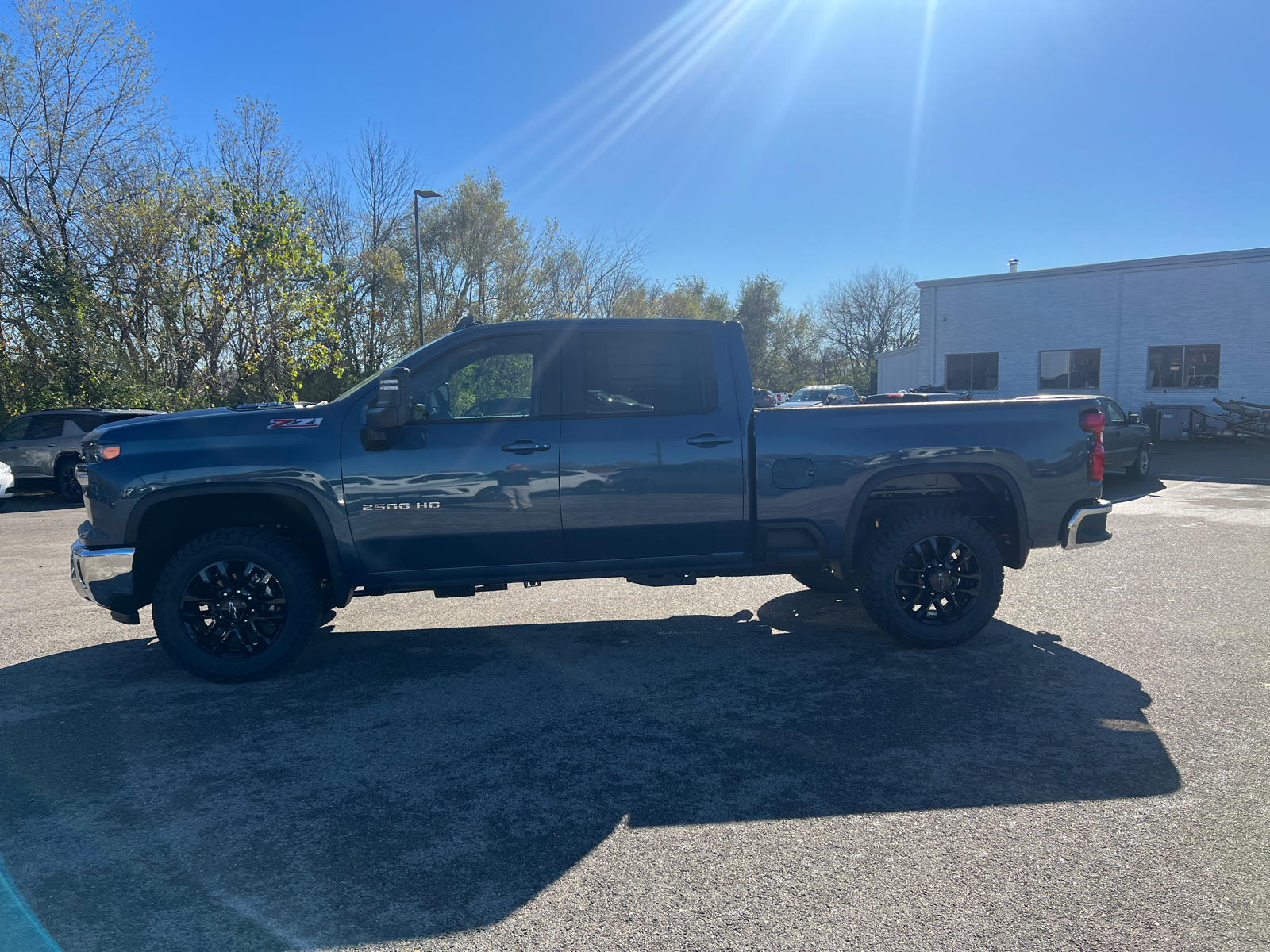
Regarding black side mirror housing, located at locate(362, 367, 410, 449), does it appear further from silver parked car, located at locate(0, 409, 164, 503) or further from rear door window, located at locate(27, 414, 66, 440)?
rear door window, located at locate(27, 414, 66, 440)

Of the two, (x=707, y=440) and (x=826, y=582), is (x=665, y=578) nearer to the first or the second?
(x=707, y=440)

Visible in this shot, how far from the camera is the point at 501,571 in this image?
4.95 metres

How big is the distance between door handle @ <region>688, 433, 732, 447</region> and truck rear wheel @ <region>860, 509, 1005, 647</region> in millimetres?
1225

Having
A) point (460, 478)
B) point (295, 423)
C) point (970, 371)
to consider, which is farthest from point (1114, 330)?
point (295, 423)

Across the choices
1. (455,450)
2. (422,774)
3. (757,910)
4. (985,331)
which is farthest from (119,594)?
(985,331)

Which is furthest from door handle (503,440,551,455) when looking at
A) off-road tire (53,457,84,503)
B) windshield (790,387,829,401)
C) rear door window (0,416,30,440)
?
windshield (790,387,829,401)

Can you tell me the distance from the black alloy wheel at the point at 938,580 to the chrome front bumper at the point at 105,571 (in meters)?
4.54

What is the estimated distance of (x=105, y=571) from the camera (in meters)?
4.71

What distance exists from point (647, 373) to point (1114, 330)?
26.2m

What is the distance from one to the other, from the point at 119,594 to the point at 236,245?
16.5 m

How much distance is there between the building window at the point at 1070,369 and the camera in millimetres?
26891

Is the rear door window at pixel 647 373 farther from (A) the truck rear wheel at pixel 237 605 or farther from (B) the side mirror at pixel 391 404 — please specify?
(A) the truck rear wheel at pixel 237 605

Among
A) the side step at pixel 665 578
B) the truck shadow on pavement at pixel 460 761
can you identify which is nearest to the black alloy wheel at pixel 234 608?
the truck shadow on pavement at pixel 460 761

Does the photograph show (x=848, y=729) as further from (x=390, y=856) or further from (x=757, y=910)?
(x=390, y=856)
